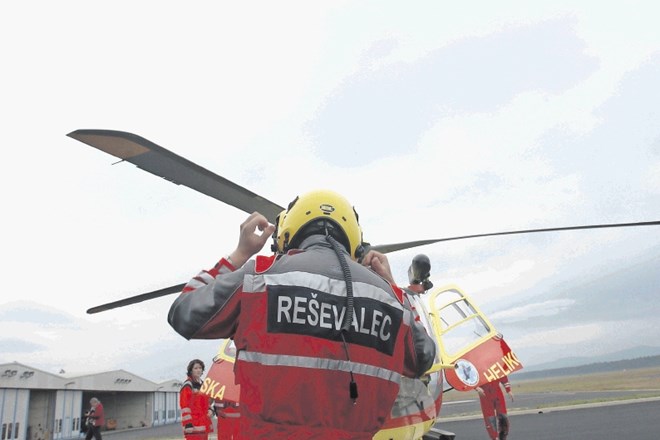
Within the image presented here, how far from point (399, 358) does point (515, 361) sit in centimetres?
330

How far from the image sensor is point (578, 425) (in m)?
13.2

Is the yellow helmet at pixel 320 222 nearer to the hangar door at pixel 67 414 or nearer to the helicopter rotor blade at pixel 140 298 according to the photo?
the helicopter rotor blade at pixel 140 298

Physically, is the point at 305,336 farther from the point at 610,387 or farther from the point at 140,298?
the point at 610,387

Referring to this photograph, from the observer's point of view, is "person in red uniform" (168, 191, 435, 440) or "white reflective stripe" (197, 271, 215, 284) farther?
"white reflective stripe" (197, 271, 215, 284)

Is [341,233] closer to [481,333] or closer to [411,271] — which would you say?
[481,333]

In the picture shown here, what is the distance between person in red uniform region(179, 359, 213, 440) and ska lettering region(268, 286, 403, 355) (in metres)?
7.37

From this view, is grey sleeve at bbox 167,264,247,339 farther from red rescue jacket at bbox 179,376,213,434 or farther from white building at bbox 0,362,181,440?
white building at bbox 0,362,181,440

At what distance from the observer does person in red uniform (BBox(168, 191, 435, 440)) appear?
5.89ft

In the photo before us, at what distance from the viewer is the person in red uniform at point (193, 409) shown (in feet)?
28.3

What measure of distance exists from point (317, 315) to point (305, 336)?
3.5 inches

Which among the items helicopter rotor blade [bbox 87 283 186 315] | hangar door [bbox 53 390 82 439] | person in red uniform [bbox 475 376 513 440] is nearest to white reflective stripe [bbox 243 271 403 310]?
helicopter rotor blade [bbox 87 283 186 315]

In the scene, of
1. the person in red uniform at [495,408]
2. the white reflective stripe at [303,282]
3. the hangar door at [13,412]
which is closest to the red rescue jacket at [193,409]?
the person in red uniform at [495,408]

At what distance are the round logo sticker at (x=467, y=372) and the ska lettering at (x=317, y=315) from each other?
2.88 metres

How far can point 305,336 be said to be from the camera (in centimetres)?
182
